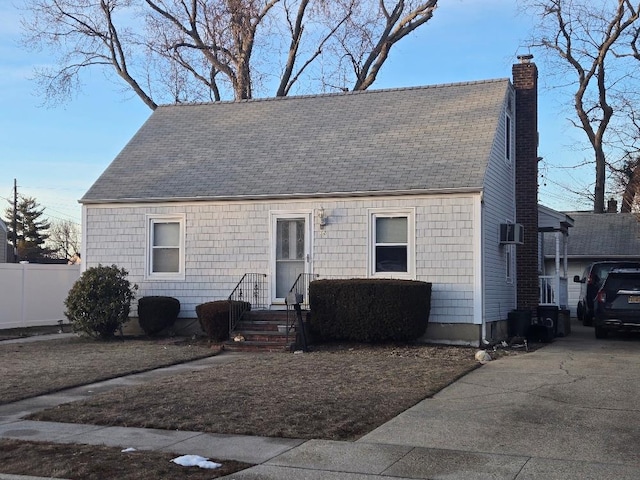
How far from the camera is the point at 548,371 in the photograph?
1180 cm

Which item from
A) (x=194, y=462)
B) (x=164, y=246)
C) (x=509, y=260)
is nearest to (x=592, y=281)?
(x=509, y=260)

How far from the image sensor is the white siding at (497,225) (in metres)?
15.7

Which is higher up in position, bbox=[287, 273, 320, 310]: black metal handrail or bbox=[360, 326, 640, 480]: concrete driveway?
bbox=[287, 273, 320, 310]: black metal handrail

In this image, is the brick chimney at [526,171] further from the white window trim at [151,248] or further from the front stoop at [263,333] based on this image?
the white window trim at [151,248]

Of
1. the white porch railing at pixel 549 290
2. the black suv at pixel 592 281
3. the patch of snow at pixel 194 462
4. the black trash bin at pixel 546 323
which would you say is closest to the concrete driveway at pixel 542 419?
the patch of snow at pixel 194 462

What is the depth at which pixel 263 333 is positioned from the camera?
→ 15250mm

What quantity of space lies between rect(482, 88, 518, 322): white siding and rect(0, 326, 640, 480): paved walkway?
16.6 feet

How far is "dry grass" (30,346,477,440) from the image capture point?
8.12m

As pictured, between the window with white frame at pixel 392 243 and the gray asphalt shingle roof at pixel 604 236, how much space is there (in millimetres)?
14717

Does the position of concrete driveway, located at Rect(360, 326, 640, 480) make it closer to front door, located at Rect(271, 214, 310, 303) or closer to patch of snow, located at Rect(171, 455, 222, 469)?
patch of snow, located at Rect(171, 455, 222, 469)

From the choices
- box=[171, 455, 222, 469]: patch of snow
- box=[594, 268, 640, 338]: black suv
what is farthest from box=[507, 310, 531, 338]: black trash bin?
box=[171, 455, 222, 469]: patch of snow

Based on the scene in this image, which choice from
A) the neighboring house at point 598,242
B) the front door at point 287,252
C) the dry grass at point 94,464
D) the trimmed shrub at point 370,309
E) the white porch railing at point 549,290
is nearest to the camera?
the dry grass at point 94,464

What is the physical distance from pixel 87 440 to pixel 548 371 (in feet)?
23.9

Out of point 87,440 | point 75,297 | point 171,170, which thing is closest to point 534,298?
point 171,170
